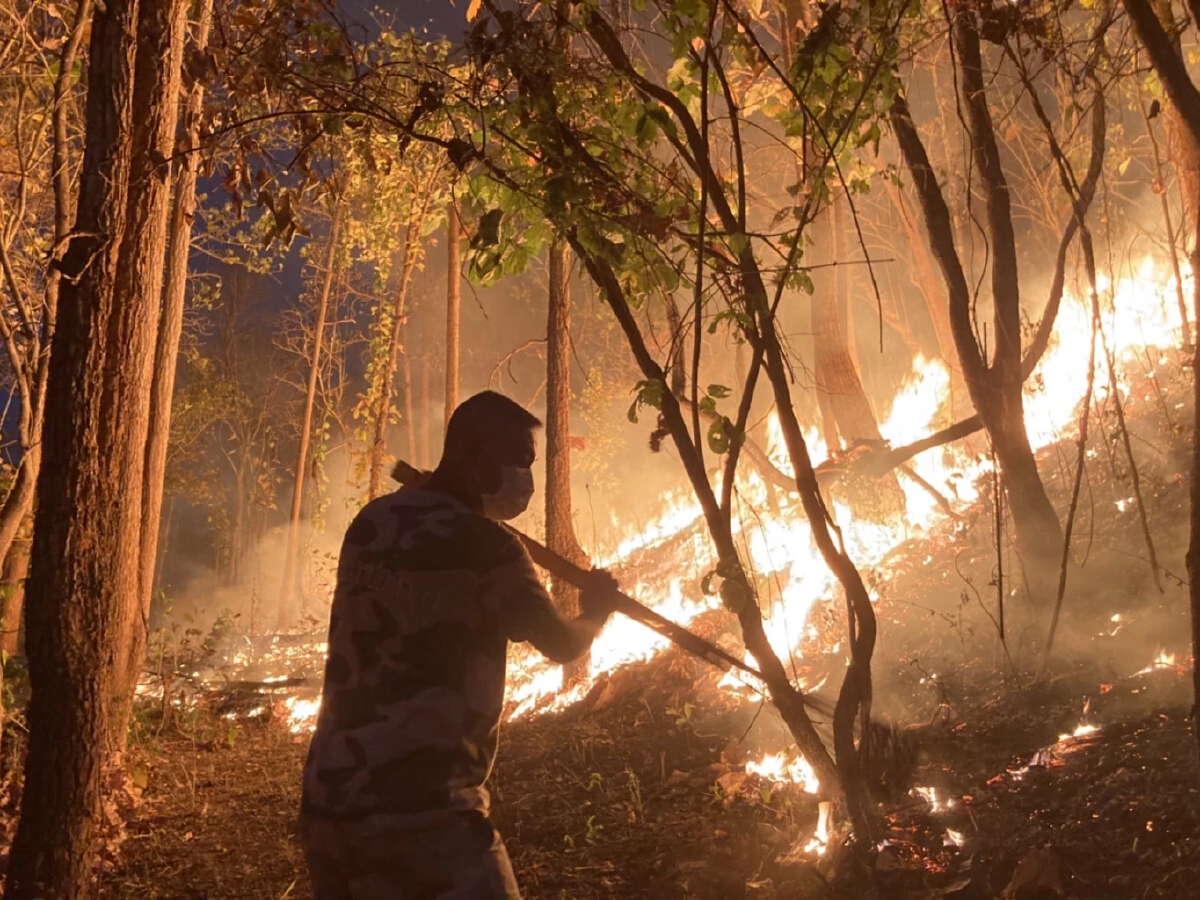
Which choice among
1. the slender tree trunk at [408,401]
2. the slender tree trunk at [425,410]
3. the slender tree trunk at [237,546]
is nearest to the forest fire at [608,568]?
the slender tree trunk at [408,401]

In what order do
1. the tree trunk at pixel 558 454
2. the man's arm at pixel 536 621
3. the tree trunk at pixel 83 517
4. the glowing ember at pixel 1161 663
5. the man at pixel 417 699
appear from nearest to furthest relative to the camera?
the man at pixel 417 699 → the man's arm at pixel 536 621 → the tree trunk at pixel 83 517 → the glowing ember at pixel 1161 663 → the tree trunk at pixel 558 454

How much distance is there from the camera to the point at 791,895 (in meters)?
4.07

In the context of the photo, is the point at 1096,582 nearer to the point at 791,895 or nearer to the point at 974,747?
the point at 974,747

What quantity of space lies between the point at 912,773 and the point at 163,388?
699cm

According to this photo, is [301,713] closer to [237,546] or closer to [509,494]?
[509,494]

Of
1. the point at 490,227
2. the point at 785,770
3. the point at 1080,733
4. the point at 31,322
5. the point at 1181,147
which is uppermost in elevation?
the point at 31,322

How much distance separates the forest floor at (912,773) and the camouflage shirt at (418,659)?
232 centimetres

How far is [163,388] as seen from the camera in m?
7.67

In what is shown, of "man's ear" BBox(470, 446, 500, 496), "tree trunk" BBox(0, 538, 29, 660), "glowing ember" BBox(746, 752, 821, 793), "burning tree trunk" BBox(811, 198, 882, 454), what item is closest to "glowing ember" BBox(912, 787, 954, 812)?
"glowing ember" BBox(746, 752, 821, 793)

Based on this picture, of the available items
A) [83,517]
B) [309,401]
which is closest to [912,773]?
[83,517]

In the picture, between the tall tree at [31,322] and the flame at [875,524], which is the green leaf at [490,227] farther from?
the flame at [875,524]

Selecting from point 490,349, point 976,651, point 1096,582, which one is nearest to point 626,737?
point 976,651

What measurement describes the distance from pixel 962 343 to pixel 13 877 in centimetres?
626

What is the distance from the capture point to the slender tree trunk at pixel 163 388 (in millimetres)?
6984
